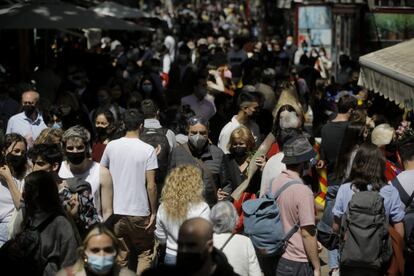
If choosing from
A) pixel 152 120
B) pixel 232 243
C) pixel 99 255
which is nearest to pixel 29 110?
Result: pixel 152 120

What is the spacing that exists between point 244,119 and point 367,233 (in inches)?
145

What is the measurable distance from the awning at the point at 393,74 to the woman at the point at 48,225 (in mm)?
4568

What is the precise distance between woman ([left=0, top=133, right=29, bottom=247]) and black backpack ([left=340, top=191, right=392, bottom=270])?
2.50 metres

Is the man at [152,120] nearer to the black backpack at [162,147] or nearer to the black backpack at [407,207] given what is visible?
the black backpack at [162,147]

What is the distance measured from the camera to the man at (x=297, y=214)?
7.12 metres

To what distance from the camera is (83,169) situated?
25.7ft

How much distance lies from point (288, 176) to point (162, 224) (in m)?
1.03

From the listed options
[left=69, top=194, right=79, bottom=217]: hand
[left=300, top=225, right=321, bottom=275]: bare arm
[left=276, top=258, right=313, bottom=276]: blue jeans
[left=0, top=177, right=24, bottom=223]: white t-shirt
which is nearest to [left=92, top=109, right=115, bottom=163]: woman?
[left=0, top=177, right=24, bottom=223]: white t-shirt

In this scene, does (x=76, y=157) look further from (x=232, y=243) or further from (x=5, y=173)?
(x=232, y=243)

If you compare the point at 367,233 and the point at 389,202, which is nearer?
the point at 367,233

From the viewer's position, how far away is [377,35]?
58.5 feet

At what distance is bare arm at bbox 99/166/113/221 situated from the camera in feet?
25.8

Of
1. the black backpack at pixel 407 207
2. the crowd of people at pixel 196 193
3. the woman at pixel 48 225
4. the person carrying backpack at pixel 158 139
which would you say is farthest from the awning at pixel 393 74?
the woman at pixel 48 225

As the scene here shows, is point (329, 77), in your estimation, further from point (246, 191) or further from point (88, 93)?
point (246, 191)
